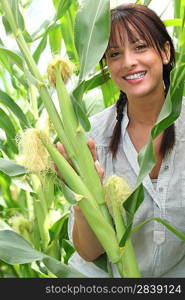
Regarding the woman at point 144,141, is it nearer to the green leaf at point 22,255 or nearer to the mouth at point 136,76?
the mouth at point 136,76

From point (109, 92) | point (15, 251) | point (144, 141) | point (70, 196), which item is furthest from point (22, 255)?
point (109, 92)

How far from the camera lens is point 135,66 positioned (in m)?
0.95

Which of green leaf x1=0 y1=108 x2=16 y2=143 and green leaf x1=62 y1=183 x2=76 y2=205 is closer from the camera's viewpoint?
green leaf x1=62 y1=183 x2=76 y2=205

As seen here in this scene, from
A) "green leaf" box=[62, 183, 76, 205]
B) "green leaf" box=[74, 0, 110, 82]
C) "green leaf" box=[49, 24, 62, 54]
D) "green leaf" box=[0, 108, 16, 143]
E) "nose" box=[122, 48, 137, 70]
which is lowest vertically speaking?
"green leaf" box=[0, 108, 16, 143]

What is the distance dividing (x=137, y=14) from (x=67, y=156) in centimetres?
32

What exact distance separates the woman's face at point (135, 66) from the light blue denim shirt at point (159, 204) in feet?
0.43

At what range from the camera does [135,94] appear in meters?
0.98

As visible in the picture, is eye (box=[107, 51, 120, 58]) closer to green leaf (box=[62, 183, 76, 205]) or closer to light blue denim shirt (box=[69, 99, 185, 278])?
light blue denim shirt (box=[69, 99, 185, 278])

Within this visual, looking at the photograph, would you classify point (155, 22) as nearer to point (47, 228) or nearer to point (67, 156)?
point (67, 156)

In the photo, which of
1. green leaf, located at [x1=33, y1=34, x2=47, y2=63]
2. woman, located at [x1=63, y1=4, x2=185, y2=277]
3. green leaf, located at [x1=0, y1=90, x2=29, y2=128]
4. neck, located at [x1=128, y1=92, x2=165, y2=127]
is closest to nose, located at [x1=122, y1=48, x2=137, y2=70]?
woman, located at [x1=63, y1=4, x2=185, y2=277]

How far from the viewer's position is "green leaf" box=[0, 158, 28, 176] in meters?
0.88

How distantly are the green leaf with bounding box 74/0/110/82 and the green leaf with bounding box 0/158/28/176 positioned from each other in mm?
185

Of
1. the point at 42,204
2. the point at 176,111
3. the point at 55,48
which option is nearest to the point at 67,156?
the point at 176,111

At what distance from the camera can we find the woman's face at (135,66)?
0.95 metres
